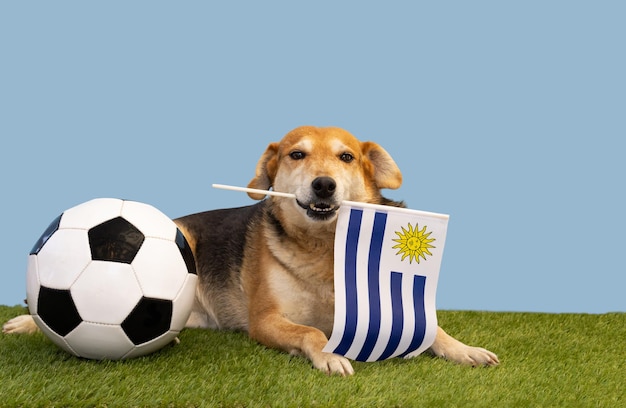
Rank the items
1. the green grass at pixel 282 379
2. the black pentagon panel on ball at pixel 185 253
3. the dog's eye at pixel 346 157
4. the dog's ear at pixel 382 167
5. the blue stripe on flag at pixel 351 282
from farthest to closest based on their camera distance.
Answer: the dog's ear at pixel 382 167
the dog's eye at pixel 346 157
the black pentagon panel on ball at pixel 185 253
the blue stripe on flag at pixel 351 282
the green grass at pixel 282 379

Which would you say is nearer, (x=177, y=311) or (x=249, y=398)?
(x=249, y=398)

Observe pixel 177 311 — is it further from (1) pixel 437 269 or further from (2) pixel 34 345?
(1) pixel 437 269

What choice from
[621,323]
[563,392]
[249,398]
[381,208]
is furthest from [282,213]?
[621,323]

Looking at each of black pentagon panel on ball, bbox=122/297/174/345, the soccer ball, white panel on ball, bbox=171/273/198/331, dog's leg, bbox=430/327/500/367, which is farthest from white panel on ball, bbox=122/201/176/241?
dog's leg, bbox=430/327/500/367

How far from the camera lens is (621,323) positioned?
22.2ft

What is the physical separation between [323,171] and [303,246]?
71 centimetres

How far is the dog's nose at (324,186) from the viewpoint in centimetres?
476

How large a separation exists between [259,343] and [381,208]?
4.73ft

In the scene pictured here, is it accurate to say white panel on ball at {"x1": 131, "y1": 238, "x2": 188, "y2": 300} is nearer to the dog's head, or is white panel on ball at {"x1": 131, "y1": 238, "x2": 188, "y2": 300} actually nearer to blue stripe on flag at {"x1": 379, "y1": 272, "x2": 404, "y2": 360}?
the dog's head

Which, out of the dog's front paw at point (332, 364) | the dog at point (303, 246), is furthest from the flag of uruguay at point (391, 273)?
the dog at point (303, 246)

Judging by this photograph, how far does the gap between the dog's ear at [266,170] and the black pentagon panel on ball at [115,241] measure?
131 centimetres

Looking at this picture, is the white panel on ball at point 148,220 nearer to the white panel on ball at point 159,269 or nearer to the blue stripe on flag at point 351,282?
the white panel on ball at point 159,269

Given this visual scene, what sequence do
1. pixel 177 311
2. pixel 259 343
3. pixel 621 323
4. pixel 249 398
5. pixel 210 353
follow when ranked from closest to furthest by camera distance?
pixel 249 398
pixel 177 311
pixel 210 353
pixel 259 343
pixel 621 323

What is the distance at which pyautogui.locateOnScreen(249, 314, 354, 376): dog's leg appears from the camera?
4.46 metres
